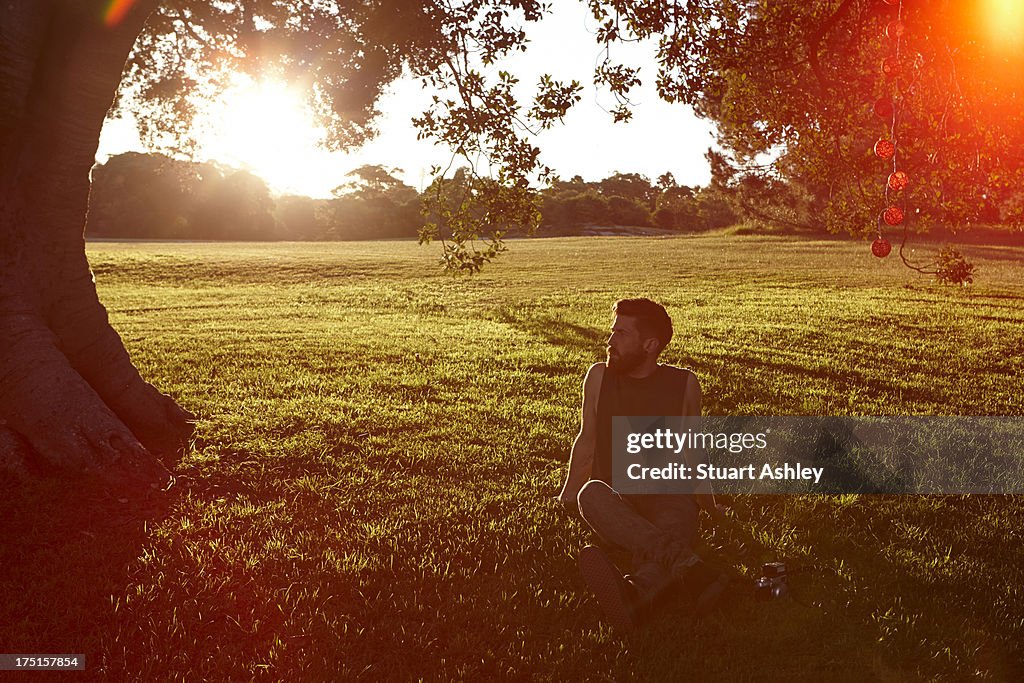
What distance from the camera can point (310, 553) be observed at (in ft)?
17.6

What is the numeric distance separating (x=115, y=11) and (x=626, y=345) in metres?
5.83

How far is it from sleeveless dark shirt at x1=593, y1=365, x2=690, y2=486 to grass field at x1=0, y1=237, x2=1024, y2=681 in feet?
2.62

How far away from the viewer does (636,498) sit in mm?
5266

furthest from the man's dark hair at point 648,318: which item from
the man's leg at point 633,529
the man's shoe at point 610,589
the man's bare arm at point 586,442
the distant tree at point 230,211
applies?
the distant tree at point 230,211

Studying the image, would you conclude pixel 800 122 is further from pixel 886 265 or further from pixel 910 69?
pixel 886 265

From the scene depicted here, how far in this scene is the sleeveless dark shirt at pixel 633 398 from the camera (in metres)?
5.16

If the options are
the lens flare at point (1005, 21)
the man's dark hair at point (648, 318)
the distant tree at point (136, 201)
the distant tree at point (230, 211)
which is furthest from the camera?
the distant tree at point (230, 211)

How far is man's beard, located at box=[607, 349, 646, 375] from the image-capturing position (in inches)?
201

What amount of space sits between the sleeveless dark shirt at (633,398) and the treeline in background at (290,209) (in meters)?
56.2

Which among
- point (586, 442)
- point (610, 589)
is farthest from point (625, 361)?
point (610, 589)

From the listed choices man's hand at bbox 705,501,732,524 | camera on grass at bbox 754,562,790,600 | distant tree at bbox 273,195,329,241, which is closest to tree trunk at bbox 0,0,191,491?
man's hand at bbox 705,501,732,524

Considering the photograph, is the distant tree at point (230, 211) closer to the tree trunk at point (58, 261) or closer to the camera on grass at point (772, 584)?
the tree trunk at point (58, 261)

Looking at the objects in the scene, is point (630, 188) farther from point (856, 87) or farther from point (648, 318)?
point (648, 318)

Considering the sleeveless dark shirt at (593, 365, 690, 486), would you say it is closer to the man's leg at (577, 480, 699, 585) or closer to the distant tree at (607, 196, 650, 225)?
the man's leg at (577, 480, 699, 585)
